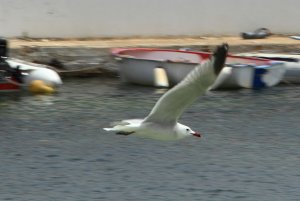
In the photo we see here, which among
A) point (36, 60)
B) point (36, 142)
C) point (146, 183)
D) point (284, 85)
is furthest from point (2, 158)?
point (284, 85)

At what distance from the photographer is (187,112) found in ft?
50.8

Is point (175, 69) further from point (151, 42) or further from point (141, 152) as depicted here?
point (141, 152)

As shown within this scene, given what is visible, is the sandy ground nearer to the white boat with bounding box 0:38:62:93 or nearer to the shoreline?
the shoreline

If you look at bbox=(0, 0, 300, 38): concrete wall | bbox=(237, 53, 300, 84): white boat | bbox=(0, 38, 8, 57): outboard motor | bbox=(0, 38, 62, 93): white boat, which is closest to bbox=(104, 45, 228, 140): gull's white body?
A: bbox=(0, 38, 8, 57): outboard motor

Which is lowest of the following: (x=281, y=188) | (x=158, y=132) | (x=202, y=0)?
(x=281, y=188)

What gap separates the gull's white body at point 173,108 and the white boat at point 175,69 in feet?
28.5

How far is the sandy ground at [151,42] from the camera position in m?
→ 18.3

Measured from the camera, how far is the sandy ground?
18.3m

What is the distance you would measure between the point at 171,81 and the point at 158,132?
908 centimetres

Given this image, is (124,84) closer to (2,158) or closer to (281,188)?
(2,158)

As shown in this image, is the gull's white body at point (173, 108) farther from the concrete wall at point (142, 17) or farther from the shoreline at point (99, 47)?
the concrete wall at point (142, 17)

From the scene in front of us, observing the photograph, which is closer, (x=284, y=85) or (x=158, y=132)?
(x=158, y=132)

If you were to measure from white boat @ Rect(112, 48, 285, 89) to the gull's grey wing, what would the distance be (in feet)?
29.0

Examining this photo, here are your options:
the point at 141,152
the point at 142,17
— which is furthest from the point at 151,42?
the point at 141,152
